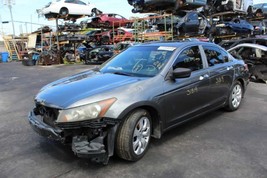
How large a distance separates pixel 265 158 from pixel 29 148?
3.39m

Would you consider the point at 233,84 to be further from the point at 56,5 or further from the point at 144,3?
the point at 56,5

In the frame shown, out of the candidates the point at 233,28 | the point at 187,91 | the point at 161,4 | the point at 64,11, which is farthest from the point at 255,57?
the point at 64,11

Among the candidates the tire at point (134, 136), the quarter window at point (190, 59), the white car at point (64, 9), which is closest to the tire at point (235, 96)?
the quarter window at point (190, 59)

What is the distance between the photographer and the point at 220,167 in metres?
3.40

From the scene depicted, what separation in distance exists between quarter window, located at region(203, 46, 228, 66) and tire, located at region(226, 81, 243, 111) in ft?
2.18

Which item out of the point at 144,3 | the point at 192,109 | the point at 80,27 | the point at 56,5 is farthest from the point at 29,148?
the point at 80,27

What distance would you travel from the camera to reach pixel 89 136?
125 inches

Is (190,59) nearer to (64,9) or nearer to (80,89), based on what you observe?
(80,89)

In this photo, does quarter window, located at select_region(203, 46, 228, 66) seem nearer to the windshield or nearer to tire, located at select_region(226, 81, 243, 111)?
tire, located at select_region(226, 81, 243, 111)

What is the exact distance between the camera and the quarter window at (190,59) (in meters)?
4.29

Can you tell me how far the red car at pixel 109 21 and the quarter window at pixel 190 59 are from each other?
2045 centimetres

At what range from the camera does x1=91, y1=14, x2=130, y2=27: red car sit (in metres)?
24.8

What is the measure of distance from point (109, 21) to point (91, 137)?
2315cm

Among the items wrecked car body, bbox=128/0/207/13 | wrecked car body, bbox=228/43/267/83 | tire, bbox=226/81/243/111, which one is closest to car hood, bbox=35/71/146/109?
tire, bbox=226/81/243/111
